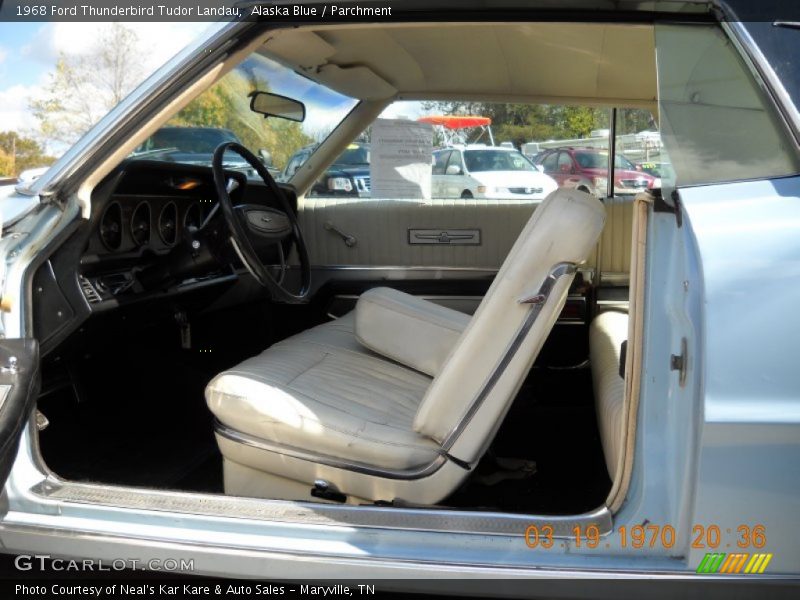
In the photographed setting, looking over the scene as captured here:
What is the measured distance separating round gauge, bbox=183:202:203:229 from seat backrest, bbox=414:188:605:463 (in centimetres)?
149

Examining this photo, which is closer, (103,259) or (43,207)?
(43,207)

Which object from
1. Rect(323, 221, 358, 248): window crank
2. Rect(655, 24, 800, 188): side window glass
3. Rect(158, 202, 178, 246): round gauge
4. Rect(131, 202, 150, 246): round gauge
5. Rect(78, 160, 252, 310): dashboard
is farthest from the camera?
Rect(323, 221, 358, 248): window crank

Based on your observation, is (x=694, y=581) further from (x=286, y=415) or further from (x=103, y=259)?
(x=103, y=259)

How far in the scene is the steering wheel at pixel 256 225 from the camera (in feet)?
7.63

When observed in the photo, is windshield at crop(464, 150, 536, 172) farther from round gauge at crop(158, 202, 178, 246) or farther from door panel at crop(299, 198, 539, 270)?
round gauge at crop(158, 202, 178, 246)

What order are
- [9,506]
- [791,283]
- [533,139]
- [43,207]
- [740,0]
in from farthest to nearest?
[533,139]
[43,207]
[9,506]
[740,0]
[791,283]

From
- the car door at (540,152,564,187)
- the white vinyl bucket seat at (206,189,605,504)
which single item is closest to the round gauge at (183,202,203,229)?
the white vinyl bucket seat at (206,189,605,504)

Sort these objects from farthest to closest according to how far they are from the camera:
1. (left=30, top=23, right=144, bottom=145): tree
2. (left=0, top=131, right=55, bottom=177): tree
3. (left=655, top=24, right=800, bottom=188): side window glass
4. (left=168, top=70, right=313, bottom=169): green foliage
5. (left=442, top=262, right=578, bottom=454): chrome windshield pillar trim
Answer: (left=30, top=23, right=144, bottom=145): tree → (left=0, top=131, right=55, bottom=177): tree → (left=168, top=70, right=313, bottom=169): green foliage → (left=442, top=262, right=578, bottom=454): chrome windshield pillar trim → (left=655, top=24, right=800, bottom=188): side window glass

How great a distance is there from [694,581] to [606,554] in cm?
16

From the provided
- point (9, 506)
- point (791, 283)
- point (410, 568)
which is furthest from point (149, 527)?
point (791, 283)

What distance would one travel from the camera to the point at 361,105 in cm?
337

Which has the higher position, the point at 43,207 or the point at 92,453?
the point at 43,207

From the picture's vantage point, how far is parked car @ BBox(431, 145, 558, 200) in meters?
3.24

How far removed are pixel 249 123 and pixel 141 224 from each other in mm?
687
